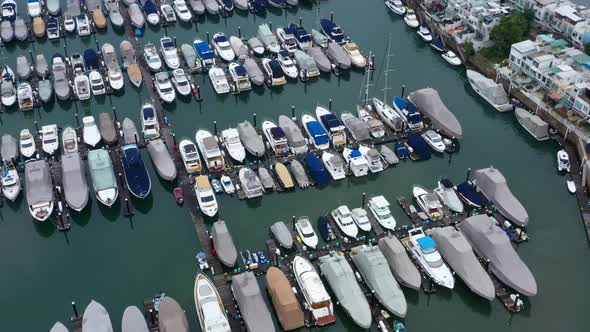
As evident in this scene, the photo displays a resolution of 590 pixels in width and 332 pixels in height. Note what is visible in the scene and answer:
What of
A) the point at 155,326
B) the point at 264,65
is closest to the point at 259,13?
the point at 264,65

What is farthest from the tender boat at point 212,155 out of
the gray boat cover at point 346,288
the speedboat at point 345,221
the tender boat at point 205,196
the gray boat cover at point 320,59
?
the gray boat cover at point 320,59

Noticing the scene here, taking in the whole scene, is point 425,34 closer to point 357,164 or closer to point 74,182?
point 357,164

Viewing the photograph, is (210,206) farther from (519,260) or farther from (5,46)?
(5,46)

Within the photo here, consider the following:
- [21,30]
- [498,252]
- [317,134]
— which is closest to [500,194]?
[498,252]

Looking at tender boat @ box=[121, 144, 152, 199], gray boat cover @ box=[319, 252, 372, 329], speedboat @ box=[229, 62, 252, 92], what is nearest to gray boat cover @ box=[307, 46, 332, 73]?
speedboat @ box=[229, 62, 252, 92]

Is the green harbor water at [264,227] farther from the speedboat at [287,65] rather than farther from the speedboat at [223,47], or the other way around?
the speedboat at [223,47]

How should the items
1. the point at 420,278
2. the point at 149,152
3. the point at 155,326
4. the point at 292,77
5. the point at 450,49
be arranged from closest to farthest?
the point at 155,326 < the point at 420,278 < the point at 149,152 < the point at 292,77 < the point at 450,49
